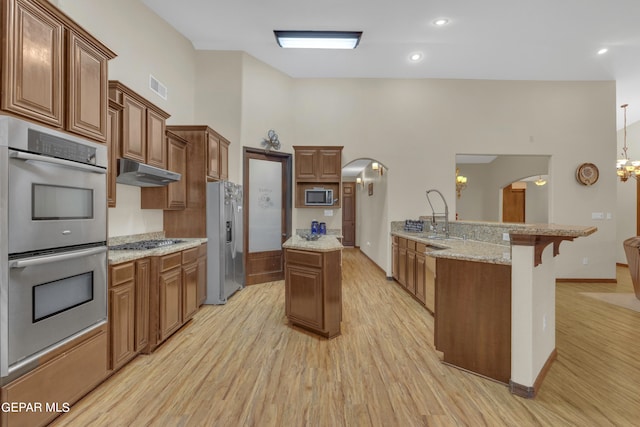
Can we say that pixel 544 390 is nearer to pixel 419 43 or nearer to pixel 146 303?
pixel 146 303

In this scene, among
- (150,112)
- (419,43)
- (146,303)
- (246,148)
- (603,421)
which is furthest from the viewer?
(246,148)

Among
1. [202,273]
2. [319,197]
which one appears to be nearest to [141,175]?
[202,273]

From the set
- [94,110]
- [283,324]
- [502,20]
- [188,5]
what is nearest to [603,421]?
[283,324]

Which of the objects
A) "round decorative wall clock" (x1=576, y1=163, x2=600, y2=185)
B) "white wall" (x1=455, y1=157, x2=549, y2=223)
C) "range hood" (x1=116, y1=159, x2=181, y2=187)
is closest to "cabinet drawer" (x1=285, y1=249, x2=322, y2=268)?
"range hood" (x1=116, y1=159, x2=181, y2=187)

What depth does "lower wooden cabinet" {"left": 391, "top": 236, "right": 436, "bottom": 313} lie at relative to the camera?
333cm

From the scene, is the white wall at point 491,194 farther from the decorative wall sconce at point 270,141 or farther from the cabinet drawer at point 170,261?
the cabinet drawer at point 170,261

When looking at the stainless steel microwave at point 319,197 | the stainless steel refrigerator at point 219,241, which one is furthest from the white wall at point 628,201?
the stainless steel refrigerator at point 219,241

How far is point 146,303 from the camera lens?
7.80 feet

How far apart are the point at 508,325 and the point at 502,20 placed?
3.91 m

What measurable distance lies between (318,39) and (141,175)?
301 cm

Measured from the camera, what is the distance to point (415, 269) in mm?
3848

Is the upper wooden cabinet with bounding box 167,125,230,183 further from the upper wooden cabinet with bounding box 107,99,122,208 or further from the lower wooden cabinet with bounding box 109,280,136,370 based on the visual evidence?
the lower wooden cabinet with bounding box 109,280,136,370

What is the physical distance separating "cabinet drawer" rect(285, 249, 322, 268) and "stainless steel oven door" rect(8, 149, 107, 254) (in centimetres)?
162

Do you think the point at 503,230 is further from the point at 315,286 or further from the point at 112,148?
the point at 112,148
